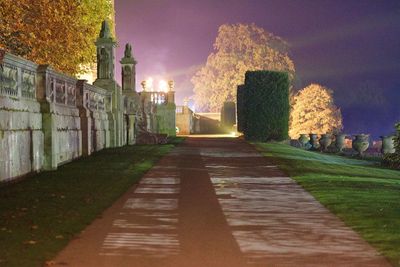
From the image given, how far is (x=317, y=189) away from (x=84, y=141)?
9.08 m

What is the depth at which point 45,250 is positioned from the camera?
18.8ft

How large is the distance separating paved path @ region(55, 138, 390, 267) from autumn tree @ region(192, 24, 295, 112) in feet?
175

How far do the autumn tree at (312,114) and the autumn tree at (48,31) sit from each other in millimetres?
31346

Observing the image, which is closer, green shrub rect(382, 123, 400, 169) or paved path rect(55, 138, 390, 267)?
paved path rect(55, 138, 390, 267)

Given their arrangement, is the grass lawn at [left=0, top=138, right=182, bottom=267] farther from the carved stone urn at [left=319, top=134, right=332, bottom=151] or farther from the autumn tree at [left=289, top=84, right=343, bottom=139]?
the autumn tree at [left=289, top=84, right=343, bottom=139]

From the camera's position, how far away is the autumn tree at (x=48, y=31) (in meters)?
24.0

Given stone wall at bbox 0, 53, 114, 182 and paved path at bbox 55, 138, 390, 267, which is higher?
stone wall at bbox 0, 53, 114, 182

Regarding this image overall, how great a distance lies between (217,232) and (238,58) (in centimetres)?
6189

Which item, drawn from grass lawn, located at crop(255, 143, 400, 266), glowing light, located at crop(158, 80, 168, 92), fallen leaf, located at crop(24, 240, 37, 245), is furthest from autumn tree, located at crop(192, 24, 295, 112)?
fallen leaf, located at crop(24, 240, 37, 245)

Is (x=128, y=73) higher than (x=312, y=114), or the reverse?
(x=128, y=73)

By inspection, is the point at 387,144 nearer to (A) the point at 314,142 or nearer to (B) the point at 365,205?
(A) the point at 314,142

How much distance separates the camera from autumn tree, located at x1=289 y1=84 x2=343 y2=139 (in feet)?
A: 192

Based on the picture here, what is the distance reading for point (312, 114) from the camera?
59250 mm

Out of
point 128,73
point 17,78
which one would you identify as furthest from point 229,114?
point 17,78
